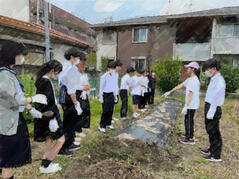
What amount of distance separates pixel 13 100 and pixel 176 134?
12.2 ft

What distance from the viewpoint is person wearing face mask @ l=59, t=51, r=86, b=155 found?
8.40 ft

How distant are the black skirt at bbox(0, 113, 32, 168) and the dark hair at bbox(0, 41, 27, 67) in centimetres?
57

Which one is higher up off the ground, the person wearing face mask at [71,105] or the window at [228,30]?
the window at [228,30]

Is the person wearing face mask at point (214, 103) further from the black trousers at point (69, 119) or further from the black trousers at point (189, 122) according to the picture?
the black trousers at point (69, 119)

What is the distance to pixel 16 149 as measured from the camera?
1.75 m

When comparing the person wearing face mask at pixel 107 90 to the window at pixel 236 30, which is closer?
the person wearing face mask at pixel 107 90

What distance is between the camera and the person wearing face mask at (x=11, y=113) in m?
1.62

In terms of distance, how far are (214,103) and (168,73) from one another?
9270 millimetres

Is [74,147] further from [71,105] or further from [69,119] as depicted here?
[71,105]

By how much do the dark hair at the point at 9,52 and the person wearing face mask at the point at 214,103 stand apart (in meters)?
2.76

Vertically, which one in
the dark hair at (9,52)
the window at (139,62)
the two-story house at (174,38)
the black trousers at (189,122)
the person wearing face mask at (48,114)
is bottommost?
the black trousers at (189,122)

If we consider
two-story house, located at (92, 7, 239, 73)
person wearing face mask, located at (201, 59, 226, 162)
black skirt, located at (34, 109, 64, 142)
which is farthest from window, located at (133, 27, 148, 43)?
black skirt, located at (34, 109, 64, 142)

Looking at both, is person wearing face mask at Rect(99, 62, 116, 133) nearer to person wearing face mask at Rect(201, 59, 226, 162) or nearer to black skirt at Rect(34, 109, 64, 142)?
black skirt at Rect(34, 109, 64, 142)

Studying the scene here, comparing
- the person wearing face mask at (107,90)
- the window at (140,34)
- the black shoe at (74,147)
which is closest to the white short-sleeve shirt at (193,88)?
the person wearing face mask at (107,90)
